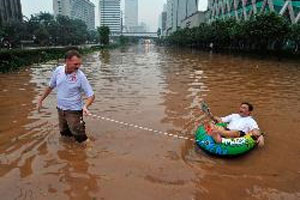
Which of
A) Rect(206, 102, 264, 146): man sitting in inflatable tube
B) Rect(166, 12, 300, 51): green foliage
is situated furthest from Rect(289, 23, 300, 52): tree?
Rect(206, 102, 264, 146): man sitting in inflatable tube

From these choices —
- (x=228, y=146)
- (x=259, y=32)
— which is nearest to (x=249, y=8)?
(x=259, y=32)

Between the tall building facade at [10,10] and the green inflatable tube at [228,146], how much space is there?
7485cm

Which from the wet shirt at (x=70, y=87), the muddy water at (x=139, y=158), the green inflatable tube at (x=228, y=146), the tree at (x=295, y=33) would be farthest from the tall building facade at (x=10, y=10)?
the green inflatable tube at (x=228, y=146)

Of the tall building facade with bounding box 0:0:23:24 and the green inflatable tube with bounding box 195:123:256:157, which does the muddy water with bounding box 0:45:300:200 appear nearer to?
the green inflatable tube with bounding box 195:123:256:157

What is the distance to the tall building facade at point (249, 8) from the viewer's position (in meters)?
56.8

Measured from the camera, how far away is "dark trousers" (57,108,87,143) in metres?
7.45

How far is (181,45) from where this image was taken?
106438 millimetres

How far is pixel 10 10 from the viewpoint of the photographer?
85000mm

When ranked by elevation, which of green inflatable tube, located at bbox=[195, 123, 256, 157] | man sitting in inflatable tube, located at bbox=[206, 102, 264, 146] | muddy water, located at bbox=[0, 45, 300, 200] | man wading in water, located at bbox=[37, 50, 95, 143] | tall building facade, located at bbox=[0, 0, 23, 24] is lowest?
muddy water, located at bbox=[0, 45, 300, 200]

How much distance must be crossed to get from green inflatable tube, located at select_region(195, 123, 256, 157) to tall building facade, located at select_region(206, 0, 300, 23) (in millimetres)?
52365

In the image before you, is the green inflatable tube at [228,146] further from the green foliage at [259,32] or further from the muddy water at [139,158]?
the green foliage at [259,32]

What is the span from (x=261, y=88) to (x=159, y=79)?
18.1 ft

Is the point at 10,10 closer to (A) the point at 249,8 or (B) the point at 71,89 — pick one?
(A) the point at 249,8

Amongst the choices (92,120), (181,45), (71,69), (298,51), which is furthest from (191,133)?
(181,45)
